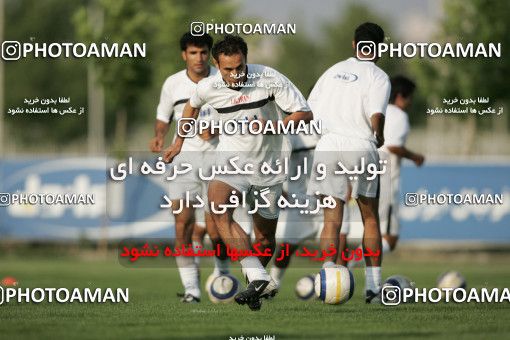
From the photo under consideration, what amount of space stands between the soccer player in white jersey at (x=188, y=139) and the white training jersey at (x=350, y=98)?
180 cm

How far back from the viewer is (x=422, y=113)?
5666 cm

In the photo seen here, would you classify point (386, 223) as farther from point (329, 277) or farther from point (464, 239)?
point (464, 239)

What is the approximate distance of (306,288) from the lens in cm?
1327

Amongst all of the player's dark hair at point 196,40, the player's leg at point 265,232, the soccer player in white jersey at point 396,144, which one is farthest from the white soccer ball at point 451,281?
the player's dark hair at point 196,40

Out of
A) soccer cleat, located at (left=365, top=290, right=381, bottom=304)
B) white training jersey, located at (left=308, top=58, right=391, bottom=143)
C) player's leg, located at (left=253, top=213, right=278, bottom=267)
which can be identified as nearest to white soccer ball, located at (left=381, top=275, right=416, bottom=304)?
soccer cleat, located at (left=365, top=290, right=381, bottom=304)

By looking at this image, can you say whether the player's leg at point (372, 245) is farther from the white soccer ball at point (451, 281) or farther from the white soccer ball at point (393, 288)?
the white soccer ball at point (451, 281)

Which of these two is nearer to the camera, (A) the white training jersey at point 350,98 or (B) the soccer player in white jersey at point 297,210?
(A) the white training jersey at point 350,98

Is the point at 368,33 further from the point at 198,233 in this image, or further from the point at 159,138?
the point at 198,233

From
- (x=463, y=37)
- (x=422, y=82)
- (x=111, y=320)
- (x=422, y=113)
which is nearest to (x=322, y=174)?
(x=111, y=320)

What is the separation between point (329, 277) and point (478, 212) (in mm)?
14877

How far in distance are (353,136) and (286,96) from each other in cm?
108

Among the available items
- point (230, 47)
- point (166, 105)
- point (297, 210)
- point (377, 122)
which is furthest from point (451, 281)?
point (230, 47)

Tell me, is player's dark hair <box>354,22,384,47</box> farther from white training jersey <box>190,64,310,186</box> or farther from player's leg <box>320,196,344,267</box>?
player's leg <box>320,196,344,267</box>

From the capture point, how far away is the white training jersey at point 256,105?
10.9 m
